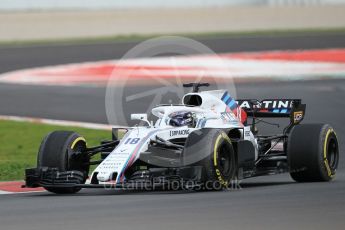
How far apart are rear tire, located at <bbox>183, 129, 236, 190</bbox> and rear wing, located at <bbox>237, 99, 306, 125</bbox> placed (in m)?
2.66

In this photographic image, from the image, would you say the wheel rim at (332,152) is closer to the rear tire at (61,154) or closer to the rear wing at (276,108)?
the rear wing at (276,108)

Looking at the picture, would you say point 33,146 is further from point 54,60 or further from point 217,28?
point 217,28

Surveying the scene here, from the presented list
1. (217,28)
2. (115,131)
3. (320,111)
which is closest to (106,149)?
(115,131)

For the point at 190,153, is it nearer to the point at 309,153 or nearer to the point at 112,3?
the point at 309,153

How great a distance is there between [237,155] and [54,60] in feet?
68.1

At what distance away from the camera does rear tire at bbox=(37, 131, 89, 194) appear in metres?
14.2

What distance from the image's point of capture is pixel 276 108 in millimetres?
16422

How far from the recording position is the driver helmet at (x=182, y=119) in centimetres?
1440

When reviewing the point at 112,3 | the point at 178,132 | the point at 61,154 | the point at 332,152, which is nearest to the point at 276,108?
the point at 332,152

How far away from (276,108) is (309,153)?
1.88 m

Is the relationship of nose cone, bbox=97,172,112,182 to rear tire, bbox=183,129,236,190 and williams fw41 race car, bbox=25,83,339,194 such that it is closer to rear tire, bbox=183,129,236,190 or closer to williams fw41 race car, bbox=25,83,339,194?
williams fw41 race car, bbox=25,83,339,194

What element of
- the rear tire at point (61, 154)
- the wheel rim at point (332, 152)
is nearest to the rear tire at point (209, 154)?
the rear tire at point (61, 154)

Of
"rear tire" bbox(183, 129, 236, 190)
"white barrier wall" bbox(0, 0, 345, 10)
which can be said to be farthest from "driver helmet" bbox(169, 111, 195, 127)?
"white barrier wall" bbox(0, 0, 345, 10)

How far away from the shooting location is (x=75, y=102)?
2545 centimetres
